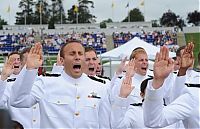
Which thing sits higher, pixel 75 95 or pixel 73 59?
pixel 73 59

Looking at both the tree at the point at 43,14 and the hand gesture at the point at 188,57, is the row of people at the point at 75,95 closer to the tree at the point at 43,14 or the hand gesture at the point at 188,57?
the hand gesture at the point at 188,57

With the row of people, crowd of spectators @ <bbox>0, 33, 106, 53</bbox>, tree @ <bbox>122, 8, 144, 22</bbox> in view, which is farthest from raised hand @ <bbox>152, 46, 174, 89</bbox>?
tree @ <bbox>122, 8, 144, 22</bbox>

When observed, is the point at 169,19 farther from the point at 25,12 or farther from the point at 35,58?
the point at 35,58

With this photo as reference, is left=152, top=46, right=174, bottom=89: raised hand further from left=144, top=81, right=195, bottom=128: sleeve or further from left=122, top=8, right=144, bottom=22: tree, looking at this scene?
left=122, top=8, right=144, bottom=22: tree

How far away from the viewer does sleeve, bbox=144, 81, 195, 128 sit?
3.60 metres

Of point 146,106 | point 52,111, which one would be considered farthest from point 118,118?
point 146,106

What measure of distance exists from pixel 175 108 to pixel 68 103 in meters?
1.39

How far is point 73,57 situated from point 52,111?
59 cm

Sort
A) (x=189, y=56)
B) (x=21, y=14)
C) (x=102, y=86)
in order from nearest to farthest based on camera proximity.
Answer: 1. (x=189, y=56)
2. (x=102, y=86)
3. (x=21, y=14)

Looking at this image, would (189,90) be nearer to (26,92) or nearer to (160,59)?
(160,59)

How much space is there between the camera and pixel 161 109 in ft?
12.2

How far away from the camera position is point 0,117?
182 cm

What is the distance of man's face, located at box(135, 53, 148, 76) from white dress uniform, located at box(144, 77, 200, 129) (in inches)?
84.1

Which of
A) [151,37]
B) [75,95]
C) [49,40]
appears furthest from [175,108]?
[151,37]
